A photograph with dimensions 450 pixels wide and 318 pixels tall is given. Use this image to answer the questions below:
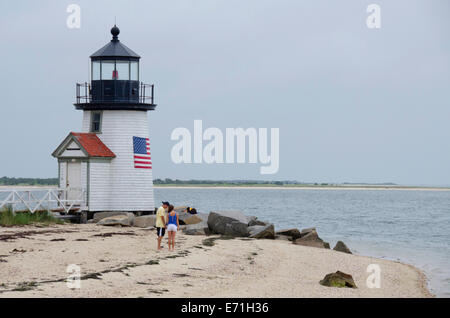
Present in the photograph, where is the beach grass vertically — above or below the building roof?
below

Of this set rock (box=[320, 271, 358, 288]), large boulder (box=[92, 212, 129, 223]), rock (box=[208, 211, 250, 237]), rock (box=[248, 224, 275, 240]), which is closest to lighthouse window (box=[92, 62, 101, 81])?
large boulder (box=[92, 212, 129, 223])

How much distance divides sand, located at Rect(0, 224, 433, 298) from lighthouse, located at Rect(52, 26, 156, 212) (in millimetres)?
4641

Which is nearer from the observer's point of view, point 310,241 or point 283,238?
point 310,241

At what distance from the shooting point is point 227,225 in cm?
2817

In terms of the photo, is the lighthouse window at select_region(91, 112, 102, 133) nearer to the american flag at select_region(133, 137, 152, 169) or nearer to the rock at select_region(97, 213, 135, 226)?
the american flag at select_region(133, 137, 152, 169)

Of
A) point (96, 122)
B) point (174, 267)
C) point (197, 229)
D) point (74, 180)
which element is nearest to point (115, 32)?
point (96, 122)

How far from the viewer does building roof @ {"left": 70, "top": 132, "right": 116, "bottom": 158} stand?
3091 cm

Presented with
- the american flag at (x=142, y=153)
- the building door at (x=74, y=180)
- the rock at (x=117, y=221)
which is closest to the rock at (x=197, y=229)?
the rock at (x=117, y=221)

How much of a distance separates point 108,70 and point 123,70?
676 millimetres

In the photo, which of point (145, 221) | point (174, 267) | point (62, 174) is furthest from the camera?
point (62, 174)

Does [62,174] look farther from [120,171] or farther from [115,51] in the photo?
[115,51]

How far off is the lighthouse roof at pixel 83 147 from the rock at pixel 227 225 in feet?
19.8

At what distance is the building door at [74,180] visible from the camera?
31.2m
